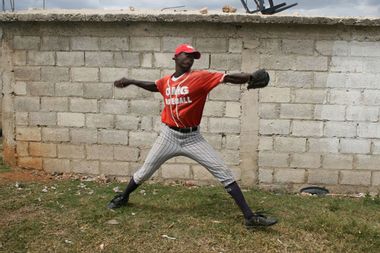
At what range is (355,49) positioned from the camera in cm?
572

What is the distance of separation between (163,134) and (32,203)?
6.40 feet

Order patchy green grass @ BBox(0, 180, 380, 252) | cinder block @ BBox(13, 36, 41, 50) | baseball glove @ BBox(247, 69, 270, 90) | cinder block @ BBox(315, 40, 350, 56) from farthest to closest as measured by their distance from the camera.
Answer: cinder block @ BBox(13, 36, 41, 50) → cinder block @ BBox(315, 40, 350, 56) → patchy green grass @ BBox(0, 180, 380, 252) → baseball glove @ BBox(247, 69, 270, 90)

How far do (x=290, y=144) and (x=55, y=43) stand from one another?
12.1 ft

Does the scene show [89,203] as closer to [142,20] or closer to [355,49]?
[142,20]

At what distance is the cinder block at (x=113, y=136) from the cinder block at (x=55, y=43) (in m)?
1.35

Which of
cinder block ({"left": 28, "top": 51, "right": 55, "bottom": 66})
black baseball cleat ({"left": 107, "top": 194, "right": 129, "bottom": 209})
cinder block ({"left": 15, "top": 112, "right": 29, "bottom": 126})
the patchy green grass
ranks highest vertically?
cinder block ({"left": 28, "top": 51, "right": 55, "bottom": 66})

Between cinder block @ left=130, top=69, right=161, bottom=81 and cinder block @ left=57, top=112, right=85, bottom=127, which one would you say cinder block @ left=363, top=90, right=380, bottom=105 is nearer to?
cinder block @ left=130, top=69, right=161, bottom=81

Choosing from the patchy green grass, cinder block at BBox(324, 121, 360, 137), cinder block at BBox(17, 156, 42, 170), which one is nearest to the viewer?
the patchy green grass

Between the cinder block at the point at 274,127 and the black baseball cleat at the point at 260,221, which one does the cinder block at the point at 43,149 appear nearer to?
the cinder block at the point at 274,127

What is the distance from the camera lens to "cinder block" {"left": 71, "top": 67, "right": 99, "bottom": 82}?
6102mm

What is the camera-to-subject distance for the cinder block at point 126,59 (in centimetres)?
600

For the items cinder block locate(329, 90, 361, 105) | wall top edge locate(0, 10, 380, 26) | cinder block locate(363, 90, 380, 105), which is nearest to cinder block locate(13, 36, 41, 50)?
wall top edge locate(0, 10, 380, 26)

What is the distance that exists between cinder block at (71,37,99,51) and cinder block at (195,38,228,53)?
1.47 metres

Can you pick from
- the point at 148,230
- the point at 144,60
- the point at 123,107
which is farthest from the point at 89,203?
the point at 144,60
